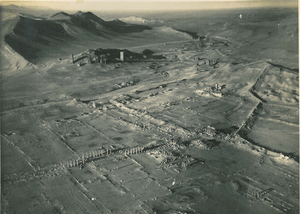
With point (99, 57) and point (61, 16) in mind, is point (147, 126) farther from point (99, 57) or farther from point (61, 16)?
point (61, 16)

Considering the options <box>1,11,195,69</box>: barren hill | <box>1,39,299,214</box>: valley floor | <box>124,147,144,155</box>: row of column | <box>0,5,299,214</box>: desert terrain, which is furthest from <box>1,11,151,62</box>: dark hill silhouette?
<box>124,147,144,155</box>: row of column

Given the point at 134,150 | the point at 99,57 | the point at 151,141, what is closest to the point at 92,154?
the point at 134,150

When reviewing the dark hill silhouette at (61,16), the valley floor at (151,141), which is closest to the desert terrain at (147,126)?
the valley floor at (151,141)

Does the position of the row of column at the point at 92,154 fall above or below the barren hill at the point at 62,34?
below

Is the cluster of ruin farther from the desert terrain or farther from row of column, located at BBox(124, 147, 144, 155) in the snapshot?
row of column, located at BBox(124, 147, 144, 155)

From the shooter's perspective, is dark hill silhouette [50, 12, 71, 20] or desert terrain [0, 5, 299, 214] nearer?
desert terrain [0, 5, 299, 214]

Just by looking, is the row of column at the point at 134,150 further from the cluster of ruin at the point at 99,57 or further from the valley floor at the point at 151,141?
the cluster of ruin at the point at 99,57

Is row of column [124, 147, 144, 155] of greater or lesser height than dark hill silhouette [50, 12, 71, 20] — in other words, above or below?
below

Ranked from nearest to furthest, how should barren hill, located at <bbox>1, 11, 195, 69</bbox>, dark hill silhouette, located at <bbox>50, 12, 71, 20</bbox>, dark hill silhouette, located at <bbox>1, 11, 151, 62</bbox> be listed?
barren hill, located at <bbox>1, 11, 195, 69</bbox> → dark hill silhouette, located at <bbox>1, 11, 151, 62</bbox> → dark hill silhouette, located at <bbox>50, 12, 71, 20</bbox>

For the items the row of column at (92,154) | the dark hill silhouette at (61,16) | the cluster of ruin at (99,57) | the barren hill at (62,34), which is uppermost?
the dark hill silhouette at (61,16)
